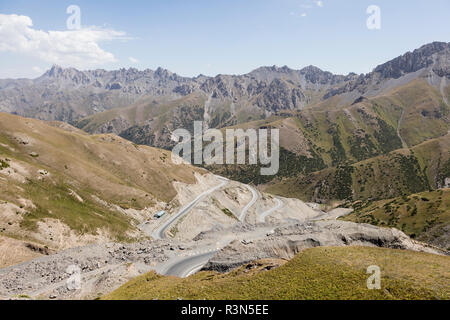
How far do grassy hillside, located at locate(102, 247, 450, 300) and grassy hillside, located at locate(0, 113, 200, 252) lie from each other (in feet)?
131

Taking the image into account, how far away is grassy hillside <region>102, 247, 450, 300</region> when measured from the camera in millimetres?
29569

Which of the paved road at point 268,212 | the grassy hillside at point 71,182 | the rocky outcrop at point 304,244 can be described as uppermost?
the grassy hillside at point 71,182

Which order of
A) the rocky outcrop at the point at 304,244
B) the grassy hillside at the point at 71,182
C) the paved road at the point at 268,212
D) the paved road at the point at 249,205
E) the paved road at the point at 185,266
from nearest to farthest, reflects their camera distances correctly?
the rocky outcrop at the point at 304,244 < the paved road at the point at 185,266 < the grassy hillside at the point at 71,182 < the paved road at the point at 249,205 < the paved road at the point at 268,212

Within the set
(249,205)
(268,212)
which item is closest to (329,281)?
(249,205)

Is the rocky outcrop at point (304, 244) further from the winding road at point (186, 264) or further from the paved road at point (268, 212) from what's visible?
the paved road at point (268, 212)

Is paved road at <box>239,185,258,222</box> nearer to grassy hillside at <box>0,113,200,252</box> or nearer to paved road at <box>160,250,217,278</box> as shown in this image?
grassy hillside at <box>0,113,200,252</box>

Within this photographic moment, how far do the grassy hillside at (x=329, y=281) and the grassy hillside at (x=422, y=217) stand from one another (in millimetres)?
63726

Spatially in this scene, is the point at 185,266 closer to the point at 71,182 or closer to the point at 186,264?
the point at 186,264

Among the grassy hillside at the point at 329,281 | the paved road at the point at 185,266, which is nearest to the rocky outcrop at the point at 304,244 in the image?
the paved road at the point at 185,266

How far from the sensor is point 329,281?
32844 millimetres

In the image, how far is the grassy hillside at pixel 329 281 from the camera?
29569 mm

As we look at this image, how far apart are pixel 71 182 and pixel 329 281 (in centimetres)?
9358
